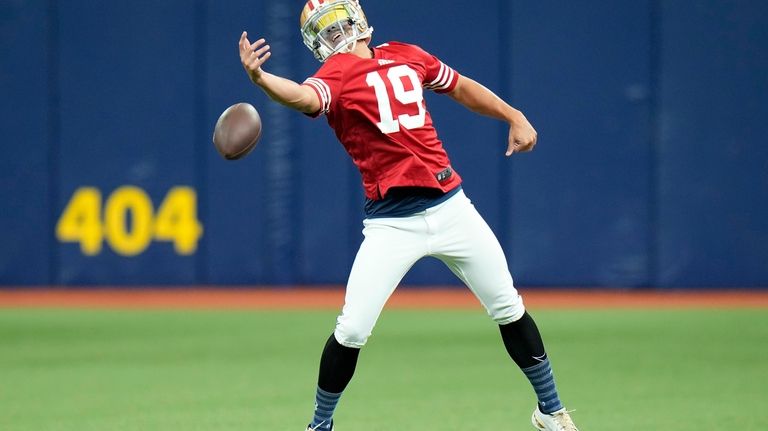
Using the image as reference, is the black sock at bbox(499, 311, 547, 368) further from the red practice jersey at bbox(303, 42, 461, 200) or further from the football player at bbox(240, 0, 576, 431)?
the red practice jersey at bbox(303, 42, 461, 200)

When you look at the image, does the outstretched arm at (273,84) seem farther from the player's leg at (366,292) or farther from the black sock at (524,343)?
the black sock at (524,343)

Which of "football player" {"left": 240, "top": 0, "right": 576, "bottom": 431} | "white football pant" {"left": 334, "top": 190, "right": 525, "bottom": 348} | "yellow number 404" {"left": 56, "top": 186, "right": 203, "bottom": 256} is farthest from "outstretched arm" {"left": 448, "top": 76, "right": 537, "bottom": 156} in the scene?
"yellow number 404" {"left": 56, "top": 186, "right": 203, "bottom": 256}

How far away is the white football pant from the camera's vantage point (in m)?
5.29

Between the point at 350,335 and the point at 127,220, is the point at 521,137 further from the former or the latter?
the point at 127,220

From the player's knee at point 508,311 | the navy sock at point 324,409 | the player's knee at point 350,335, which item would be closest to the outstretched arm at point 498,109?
the player's knee at point 508,311

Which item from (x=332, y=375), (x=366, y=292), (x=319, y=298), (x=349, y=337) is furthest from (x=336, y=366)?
(x=319, y=298)

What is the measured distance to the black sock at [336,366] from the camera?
5383 mm

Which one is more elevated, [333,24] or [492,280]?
A: [333,24]

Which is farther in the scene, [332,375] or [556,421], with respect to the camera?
[556,421]

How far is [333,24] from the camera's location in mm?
5445

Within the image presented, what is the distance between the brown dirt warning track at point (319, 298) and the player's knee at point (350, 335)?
6335 millimetres

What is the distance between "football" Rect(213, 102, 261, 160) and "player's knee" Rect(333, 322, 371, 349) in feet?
3.06

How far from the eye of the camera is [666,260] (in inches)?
502

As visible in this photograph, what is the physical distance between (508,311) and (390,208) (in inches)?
29.4
